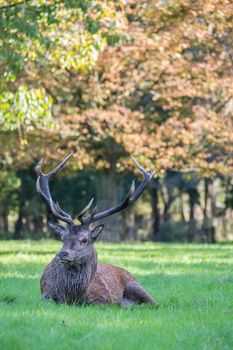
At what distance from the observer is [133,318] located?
9211 millimetres

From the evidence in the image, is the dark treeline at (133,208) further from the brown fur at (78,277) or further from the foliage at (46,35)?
the brown fur at (78,277)

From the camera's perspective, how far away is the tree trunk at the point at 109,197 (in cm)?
3180

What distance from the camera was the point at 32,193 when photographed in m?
45.6

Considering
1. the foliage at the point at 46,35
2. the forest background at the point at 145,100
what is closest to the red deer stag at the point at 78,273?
the foliage at the point at 46,35

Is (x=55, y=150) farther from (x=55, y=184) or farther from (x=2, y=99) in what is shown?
(x=55, y=184)

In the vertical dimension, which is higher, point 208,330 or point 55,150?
point 55,150

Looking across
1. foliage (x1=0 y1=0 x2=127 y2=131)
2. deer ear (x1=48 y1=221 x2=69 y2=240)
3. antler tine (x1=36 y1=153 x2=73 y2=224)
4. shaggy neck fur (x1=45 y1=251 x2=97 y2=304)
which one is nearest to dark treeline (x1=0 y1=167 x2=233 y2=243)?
foliage (x1=0 y1=0 x2=127 y2=131)

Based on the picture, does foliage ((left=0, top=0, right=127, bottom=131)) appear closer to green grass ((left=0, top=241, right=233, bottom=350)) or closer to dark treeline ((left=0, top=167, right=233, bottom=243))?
green grass ((left=0, top=241, right=233, bottom=350))

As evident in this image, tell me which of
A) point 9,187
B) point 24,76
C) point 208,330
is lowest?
point 208,330

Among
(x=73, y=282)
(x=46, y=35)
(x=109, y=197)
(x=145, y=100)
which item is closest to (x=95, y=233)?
(x=73, y=282)

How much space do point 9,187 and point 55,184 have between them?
18.3 feet

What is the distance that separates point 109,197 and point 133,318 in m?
22.6

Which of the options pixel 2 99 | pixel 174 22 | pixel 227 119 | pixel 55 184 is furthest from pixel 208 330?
pixel 55 184

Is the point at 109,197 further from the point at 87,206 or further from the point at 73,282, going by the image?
the point at 87,206
